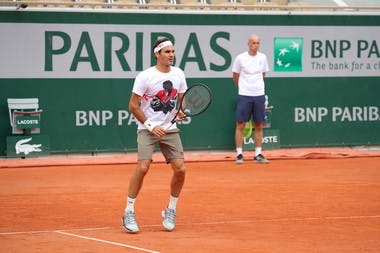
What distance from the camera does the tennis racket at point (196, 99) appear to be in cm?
979

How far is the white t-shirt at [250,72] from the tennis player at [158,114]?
6.31m

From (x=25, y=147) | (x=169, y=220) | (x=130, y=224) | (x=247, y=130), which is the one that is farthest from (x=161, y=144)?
(x=247, y=130)

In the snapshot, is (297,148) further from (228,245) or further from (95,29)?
(228,245)

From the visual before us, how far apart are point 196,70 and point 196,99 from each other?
7294mm

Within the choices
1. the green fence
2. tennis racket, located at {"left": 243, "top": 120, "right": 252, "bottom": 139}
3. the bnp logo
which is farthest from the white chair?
the bnp logo

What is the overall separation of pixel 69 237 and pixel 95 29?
7746 millimetres

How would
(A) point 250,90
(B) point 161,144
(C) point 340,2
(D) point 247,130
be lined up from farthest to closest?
(C) point 340,2
(D) point 247,130
(A) point 250,90
(B) point 161,144

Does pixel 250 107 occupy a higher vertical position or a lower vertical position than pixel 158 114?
lower

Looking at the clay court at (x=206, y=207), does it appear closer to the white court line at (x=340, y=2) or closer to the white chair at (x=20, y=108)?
the white chair at (x=20, y=108)

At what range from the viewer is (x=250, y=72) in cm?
1598

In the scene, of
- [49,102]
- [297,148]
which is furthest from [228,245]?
[297,148]

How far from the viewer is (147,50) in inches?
663

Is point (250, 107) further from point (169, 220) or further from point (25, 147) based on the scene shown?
point (169, 220)

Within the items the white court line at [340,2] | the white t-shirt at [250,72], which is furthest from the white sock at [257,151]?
the white court line at [340,2]
